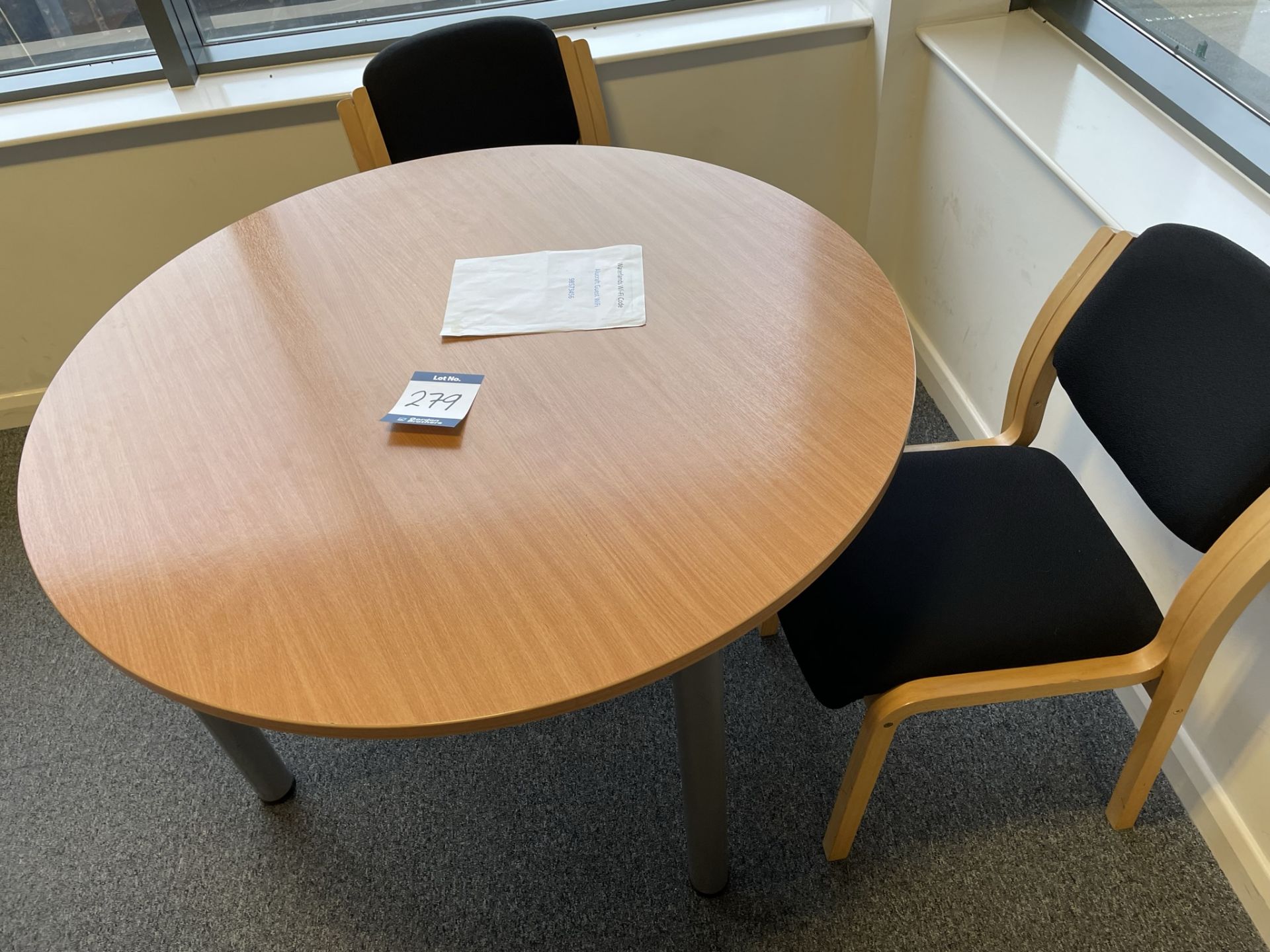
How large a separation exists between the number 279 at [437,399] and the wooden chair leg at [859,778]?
68cm

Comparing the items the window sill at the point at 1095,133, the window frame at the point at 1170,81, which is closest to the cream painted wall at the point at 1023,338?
the window sill at the point at 1095,133

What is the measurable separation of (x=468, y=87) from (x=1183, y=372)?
1407mm

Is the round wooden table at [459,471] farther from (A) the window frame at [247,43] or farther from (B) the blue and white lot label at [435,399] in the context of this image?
(A) the window frame at [247,43]

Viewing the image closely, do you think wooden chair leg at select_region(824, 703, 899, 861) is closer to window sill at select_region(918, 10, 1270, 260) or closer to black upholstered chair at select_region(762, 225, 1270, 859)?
black upholstered chair at select_region(762, 225, 1270, 859)

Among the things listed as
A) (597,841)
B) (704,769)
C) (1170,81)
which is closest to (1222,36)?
(1170,81)

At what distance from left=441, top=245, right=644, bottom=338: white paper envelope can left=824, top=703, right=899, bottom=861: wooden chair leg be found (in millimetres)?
628

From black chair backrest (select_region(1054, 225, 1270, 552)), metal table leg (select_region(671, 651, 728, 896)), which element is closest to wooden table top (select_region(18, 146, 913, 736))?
metal table leg (select_region(671, 651, 728, 896))

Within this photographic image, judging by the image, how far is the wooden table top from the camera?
0.92 meters

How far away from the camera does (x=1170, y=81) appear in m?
1.73

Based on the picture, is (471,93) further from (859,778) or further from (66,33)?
(859,778)

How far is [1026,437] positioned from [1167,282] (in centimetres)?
35

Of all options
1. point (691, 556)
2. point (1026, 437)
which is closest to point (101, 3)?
point (691, 556)

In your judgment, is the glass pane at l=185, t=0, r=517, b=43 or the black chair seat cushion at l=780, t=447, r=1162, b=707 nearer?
the black chair seat cushion at l=780, t=447, r=1162, b=707

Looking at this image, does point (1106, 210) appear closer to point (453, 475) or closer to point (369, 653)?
point (453, 475)
